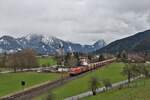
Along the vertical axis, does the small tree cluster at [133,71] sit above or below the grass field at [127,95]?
above

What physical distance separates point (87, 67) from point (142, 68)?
33.6m

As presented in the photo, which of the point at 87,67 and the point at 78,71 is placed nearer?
the point at 78,71

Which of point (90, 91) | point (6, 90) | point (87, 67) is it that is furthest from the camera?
point (87, 67)

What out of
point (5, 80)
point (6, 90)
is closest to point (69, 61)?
point (5, 80)

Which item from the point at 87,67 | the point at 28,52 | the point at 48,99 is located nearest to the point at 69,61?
Result: the point at 28,52

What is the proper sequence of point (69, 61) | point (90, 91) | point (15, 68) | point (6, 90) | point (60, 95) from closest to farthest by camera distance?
1. point (60, 95)
2. point (90, 91)
3. point (6, 90)
4. point (15, 68)
5. point (69, 61)

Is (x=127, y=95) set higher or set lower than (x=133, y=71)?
lower

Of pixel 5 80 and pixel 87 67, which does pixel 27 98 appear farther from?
pixel 87 67

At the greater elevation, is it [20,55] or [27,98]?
[20,55]

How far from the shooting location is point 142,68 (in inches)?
4414

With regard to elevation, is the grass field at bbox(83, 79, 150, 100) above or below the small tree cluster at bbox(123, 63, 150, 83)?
below

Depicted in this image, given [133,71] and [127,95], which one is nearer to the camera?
[127,95]

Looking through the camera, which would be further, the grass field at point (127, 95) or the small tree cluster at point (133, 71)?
the small tree cluster at point (133, 71)

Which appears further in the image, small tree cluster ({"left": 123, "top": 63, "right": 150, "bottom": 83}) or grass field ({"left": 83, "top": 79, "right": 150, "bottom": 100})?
small tree cluster ({"left": 123, "top": 63, "right": 150, "bottom": 83})
